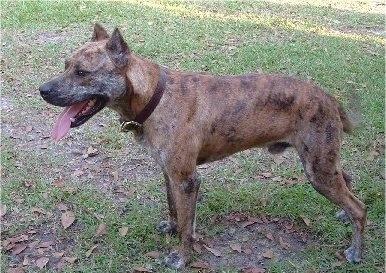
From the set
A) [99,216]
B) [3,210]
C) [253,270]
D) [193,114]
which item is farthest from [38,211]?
[253,270]

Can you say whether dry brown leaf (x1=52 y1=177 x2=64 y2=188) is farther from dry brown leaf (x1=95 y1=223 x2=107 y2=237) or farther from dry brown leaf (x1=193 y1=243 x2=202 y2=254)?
dry brown leaf (x1=193 y1=243 x2=202 y2=254)

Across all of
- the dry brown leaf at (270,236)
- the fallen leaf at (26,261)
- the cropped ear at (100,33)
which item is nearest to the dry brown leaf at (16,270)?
the fallen leaf at (26,261)

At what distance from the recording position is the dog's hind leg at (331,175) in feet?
14.0

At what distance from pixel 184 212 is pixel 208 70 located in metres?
4.08

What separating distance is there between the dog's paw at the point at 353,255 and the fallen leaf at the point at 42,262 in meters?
2.48

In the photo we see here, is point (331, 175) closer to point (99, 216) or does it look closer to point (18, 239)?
point (99, 216)

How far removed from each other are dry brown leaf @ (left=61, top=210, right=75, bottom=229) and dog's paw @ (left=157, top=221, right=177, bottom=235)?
0.81m

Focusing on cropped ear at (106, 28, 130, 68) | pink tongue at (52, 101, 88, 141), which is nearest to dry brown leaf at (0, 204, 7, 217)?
pink tongue at (52, 101, 88, 141)

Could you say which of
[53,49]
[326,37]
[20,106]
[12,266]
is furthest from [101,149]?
[326,37]

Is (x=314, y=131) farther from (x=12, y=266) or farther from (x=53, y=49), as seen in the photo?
(x=53, y=49)

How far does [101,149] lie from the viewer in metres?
6.23

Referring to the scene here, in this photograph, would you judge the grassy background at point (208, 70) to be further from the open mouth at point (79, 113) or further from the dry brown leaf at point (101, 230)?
the open mouth at point (79, 113)

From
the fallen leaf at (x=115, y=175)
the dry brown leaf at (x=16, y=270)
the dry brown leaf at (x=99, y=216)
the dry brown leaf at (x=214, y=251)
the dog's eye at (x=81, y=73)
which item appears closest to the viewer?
the dog's eye at (x=81, y=73)

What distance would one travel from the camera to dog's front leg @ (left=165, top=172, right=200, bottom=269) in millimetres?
4215
